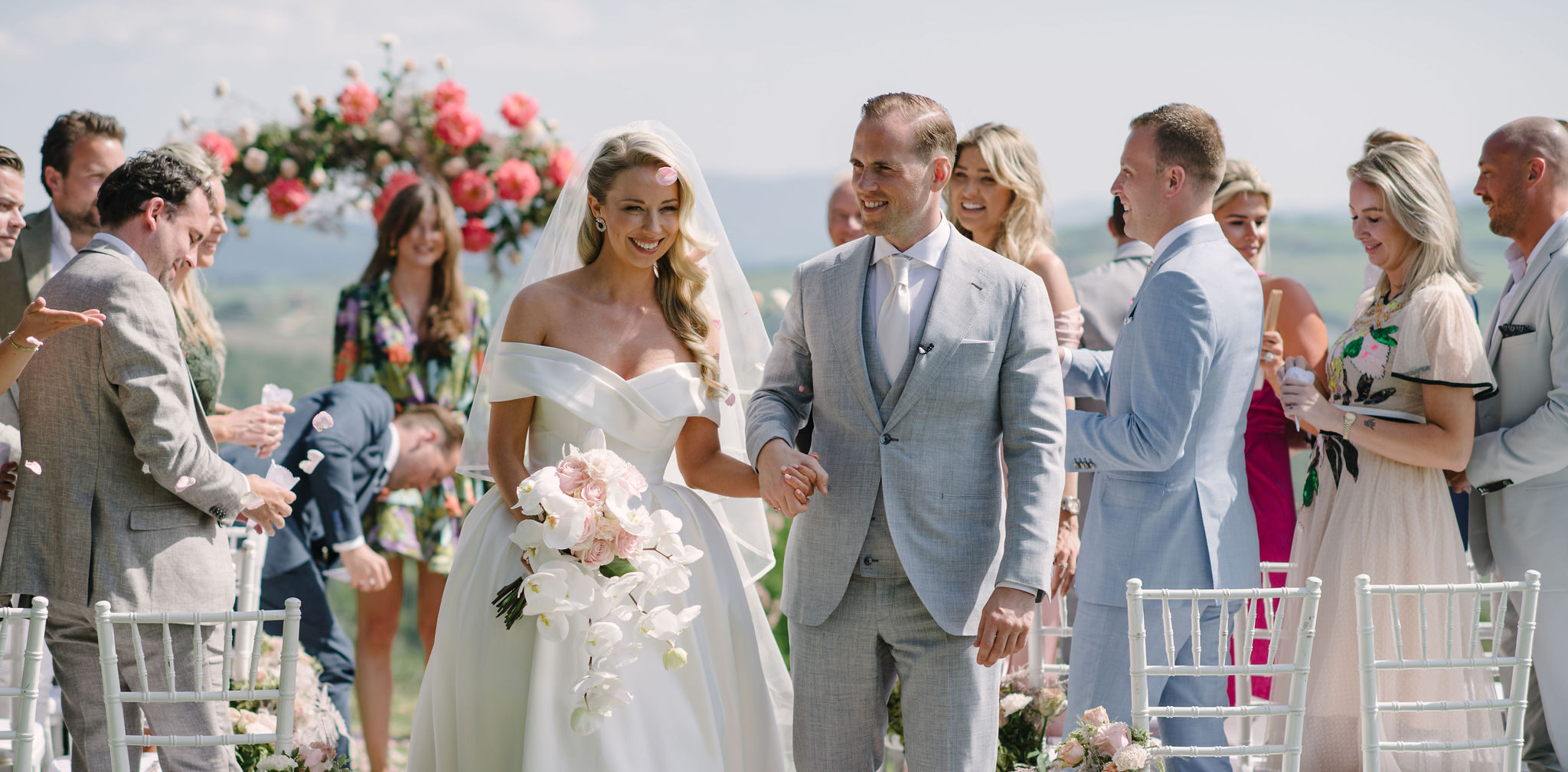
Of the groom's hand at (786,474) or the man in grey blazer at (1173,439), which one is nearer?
the groom's hand at (786,474)

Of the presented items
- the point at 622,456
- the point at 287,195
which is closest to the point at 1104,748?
the point at 622,456

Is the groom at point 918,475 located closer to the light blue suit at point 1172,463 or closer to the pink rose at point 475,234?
the light blue suit at point 1172,463

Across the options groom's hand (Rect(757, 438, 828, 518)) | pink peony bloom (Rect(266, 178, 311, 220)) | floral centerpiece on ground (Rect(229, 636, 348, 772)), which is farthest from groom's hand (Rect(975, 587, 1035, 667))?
pink peony bloom (Rect(266, 178, 311, 220))

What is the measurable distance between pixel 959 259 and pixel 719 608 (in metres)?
1.05

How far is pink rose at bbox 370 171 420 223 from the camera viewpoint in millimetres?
5949

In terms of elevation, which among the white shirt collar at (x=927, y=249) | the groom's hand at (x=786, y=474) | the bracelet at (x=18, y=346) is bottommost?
the groom's hand at (x=786, y=474)

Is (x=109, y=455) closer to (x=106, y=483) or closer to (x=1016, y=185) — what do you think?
(x=106, y=483)

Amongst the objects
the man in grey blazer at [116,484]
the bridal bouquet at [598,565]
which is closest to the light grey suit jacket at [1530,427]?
the bridal bouquet at [598,565]

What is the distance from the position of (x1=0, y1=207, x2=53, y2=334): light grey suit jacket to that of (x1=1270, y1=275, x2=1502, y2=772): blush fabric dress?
14.7 ft

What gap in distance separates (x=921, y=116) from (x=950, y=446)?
743 mm

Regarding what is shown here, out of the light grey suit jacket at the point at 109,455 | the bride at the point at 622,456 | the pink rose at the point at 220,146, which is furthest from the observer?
the pink rose at the point at 220,146

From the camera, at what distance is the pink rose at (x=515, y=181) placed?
617cm

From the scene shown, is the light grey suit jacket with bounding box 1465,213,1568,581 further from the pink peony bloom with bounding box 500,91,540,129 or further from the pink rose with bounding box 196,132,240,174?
the pink rose with bounding box 196,132,240,174

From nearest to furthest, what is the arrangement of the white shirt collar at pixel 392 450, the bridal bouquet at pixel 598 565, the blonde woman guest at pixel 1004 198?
the bridal bouquet at pixel 598 565 < the blonde woman guest at pixel 1004 198 < the white shirt collar at pixel 392 450
